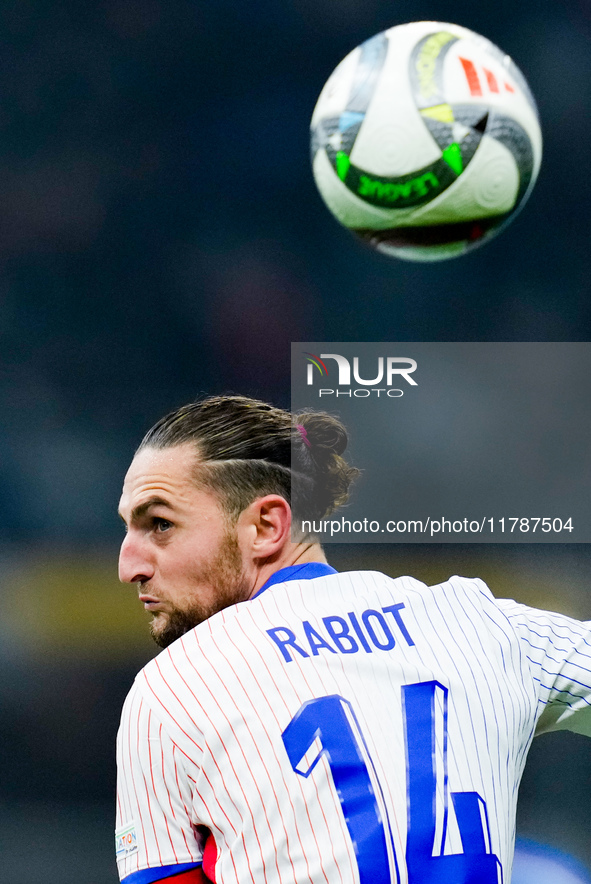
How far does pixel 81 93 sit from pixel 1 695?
4.26 meters

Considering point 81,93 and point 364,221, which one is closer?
point 364,221

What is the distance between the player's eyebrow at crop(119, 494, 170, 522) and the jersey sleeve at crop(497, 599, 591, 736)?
71 cm

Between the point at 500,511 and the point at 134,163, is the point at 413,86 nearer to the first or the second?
the point at 500,511

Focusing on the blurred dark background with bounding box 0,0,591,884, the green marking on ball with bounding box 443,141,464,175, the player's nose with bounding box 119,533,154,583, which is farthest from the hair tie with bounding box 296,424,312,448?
the blurred dark background with bounding box 0,0,591,884

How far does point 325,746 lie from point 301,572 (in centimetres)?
36

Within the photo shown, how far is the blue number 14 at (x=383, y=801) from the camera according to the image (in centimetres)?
145

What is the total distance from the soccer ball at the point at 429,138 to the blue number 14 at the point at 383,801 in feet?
4.40

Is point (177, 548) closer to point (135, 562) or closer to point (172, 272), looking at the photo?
point (135, 562)

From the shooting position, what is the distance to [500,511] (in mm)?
5809

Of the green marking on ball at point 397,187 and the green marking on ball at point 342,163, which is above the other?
the green marking on ball at point 342,163

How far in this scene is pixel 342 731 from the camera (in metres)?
1.51

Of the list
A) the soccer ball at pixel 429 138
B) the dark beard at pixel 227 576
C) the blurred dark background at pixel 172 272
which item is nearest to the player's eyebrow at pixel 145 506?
the dark beard at pixel 227 576

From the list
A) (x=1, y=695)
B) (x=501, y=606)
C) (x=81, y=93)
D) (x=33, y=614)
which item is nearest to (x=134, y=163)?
(x=81, y=93)

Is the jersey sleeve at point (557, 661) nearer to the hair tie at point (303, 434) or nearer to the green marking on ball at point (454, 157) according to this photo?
the hair tie at point (303, 434)
